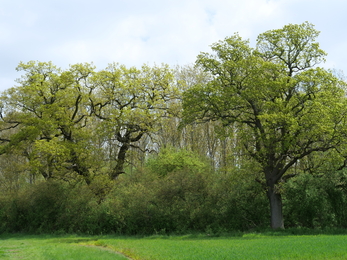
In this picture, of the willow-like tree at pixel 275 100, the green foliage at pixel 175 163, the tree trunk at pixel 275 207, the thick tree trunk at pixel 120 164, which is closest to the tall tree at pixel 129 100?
the thick tree trunk at pixel 120 164

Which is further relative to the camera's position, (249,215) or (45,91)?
(45,91)

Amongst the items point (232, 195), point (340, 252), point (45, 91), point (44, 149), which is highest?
point (45, 91)

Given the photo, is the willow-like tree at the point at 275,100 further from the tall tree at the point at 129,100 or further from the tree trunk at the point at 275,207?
the tall tree at the point at 129,100

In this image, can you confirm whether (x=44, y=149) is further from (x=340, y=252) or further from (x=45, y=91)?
(x=340, y=252)

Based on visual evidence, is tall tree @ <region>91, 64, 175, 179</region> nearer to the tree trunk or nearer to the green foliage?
the green foliage

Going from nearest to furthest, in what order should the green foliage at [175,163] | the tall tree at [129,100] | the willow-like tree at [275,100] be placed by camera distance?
the willow-like tree at [275,100]
the green foliage at [175,163]
the tall tree at [129,100]

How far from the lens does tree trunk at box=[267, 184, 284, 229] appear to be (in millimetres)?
26031

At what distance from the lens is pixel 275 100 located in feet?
82.4

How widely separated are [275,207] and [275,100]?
25.1 feet

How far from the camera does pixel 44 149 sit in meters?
32.3

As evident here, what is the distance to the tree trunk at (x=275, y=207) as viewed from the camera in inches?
1025

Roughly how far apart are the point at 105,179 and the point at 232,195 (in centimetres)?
1254

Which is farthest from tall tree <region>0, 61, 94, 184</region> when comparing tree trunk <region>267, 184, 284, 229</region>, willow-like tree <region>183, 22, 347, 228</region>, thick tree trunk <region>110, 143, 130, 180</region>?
tree trunk <region>267, 184, 284, 229</region>

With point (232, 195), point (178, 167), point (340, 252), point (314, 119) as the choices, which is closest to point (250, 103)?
point (314, 119)
